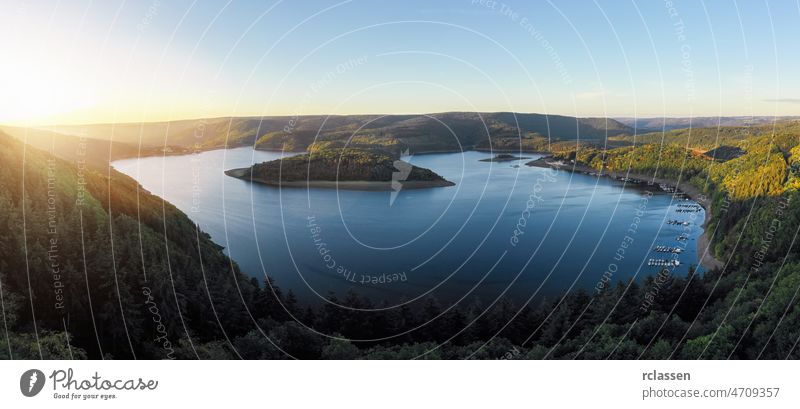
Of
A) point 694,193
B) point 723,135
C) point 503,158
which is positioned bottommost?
point 694,193

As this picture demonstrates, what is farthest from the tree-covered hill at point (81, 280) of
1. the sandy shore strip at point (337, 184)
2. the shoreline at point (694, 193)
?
the sandy shore strip at point (337, 184)

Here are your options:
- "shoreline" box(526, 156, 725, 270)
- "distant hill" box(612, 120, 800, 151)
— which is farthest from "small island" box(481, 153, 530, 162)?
"distant hill" box(612, 120, 800, 151)

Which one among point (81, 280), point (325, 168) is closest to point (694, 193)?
point (325, 168)

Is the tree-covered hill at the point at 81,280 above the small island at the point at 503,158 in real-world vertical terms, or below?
below

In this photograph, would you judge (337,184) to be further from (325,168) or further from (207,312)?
(207,312)

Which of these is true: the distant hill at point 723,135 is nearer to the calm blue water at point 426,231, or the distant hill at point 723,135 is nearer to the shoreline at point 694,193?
the shoreline at point 694,193

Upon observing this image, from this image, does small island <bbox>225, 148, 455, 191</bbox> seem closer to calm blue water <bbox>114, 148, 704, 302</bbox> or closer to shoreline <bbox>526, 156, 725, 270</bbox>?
calm blue water <bbox>114, 148, 704, 302</bbox>
